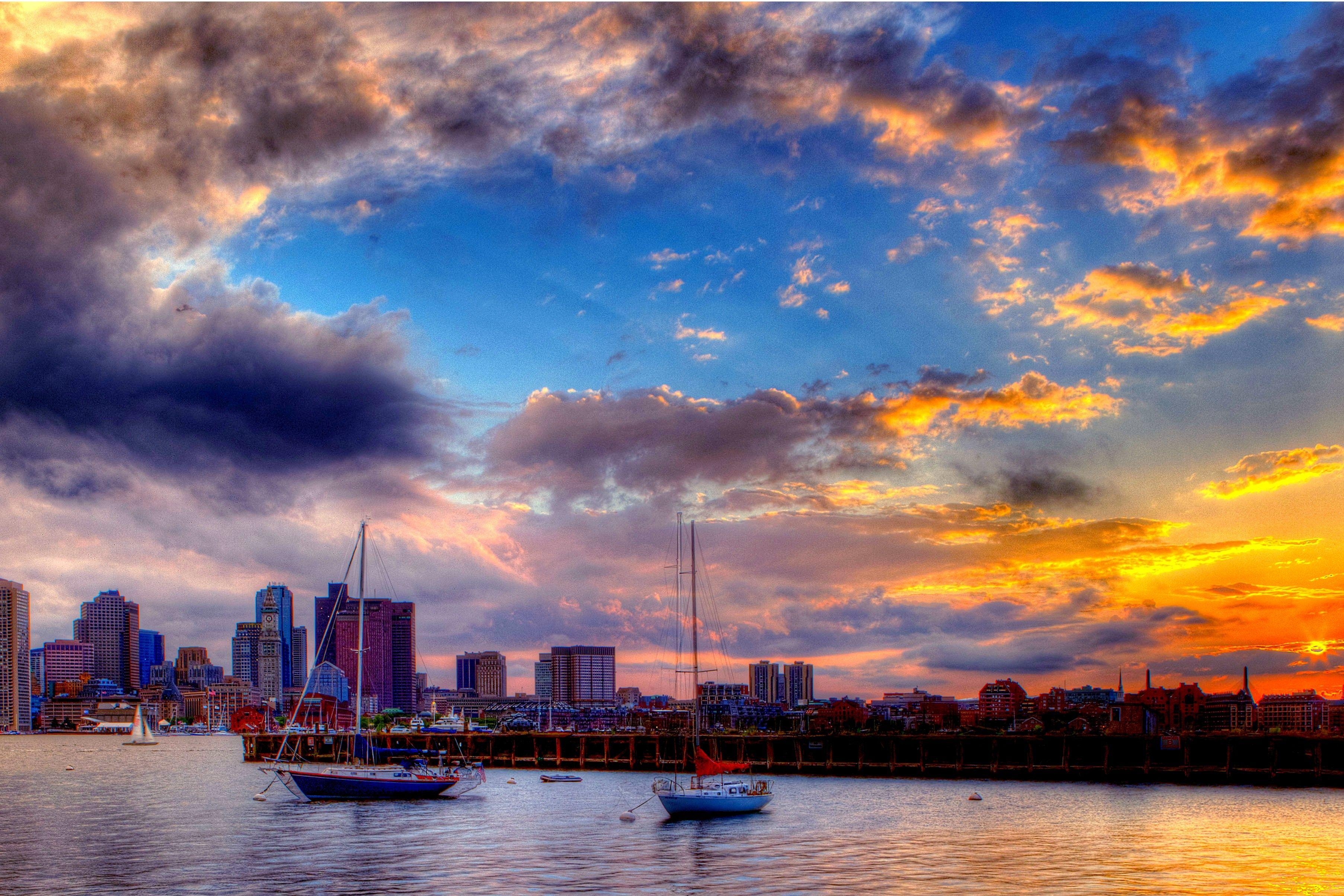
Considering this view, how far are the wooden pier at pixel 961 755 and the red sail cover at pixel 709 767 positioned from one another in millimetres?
28708

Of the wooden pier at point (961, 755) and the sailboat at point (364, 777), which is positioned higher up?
the sailboat at point (364, 777)

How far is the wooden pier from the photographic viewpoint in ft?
368

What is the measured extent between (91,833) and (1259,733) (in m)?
126

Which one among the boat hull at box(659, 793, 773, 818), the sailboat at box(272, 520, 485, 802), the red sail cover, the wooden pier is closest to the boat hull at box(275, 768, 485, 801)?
the sailboat at box(272, 520, 485, 802)

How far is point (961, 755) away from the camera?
405 ft

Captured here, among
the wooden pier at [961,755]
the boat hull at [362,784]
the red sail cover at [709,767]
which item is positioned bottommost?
the wooden pier at [961,755]

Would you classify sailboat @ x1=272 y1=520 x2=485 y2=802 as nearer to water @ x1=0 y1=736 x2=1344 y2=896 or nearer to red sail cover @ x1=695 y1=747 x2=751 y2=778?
water @ x1=0 y1=736 x2=1344 y2=896

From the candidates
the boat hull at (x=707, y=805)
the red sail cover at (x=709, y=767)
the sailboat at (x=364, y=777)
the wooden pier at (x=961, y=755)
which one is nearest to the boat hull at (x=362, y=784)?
the sailboat at (x=364, y=777)

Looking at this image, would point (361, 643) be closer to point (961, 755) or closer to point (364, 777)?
point (364, 777)

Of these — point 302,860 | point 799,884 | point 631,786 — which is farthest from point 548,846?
point 631,786

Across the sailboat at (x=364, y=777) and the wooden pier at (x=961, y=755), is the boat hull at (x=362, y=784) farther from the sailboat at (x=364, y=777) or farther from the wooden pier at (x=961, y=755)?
the wooden pier at (x=961, y=755)

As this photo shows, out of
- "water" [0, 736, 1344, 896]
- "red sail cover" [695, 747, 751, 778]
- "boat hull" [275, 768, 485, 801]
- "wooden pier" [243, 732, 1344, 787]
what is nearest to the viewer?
"water" [0, 736, 1344, 896]

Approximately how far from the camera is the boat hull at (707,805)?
7412cm

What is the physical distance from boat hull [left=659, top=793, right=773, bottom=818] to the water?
109 cm
